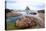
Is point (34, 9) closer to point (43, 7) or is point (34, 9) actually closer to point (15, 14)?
point (43, 7)

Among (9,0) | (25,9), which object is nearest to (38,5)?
(25,9)

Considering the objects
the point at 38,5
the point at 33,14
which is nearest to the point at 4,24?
the point at 33,14

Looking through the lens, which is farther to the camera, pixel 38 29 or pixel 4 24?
pixel 38 29

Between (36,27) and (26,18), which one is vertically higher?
(26,18)

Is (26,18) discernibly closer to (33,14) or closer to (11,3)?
(33,14)

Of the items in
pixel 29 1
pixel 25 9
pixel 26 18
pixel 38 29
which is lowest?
pixel 38 29

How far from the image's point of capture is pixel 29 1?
56.3 inches

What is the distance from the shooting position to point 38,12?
145cm

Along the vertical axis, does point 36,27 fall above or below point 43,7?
below

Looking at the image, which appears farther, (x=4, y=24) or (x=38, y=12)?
(x=38, y=12)

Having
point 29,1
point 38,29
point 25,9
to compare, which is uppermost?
point 29,1

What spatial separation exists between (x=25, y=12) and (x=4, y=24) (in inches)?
14.7

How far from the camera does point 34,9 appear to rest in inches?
56.7

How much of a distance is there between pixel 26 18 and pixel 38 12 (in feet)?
0.71
